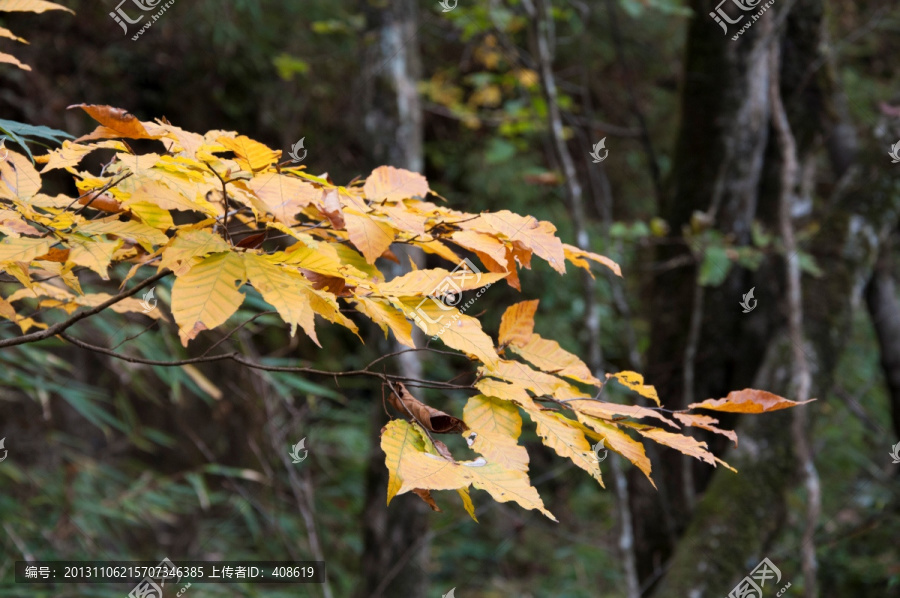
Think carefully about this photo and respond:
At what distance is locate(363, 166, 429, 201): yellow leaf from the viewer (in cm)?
67

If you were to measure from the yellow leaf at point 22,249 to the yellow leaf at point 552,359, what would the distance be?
436 mm

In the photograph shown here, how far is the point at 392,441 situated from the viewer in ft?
1.80

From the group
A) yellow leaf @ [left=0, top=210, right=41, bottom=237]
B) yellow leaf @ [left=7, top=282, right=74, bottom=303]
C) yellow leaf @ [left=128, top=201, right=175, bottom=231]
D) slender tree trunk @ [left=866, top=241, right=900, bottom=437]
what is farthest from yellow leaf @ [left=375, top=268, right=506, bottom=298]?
slender tree trunk @ [left=866, top=241, right=900, bottom=437]

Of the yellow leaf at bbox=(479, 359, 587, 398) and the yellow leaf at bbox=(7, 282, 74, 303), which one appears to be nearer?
the yellow leaf at bbox=(479, 359, 587, 398)

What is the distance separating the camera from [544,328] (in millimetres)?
3117

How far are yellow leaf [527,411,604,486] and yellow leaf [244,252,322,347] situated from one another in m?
0.22

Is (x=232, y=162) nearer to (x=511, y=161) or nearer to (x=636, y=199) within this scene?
(x=511, y=161)

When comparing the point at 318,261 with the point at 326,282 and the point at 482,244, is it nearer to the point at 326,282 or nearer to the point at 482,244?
the point at 326,282

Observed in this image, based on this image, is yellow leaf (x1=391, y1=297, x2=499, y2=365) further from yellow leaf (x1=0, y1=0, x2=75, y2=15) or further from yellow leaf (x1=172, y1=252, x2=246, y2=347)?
yellow leaf (x1=0, y1=0, x2=75, y2=15)

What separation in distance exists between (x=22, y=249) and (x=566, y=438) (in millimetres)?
486

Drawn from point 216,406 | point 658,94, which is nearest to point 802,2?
point 658,94

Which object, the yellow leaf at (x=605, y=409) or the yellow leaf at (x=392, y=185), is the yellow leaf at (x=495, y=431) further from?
the yellow leaf at (x=392, y=185)

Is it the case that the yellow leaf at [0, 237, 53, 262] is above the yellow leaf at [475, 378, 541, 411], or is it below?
above

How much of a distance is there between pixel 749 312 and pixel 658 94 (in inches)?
90.3
